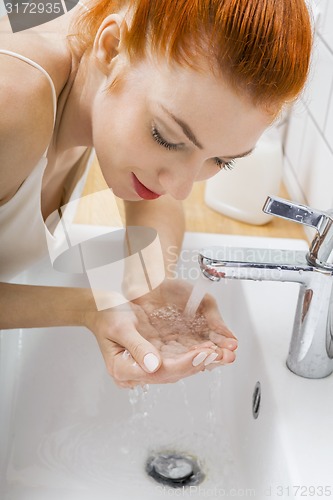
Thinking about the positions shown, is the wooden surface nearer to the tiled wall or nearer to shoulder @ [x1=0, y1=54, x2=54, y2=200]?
the tiled wall

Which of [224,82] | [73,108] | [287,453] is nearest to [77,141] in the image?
[73,108]

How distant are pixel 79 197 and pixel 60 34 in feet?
1.29

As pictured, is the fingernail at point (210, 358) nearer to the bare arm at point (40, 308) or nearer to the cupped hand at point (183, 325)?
the cupped hand at point (183, 325)

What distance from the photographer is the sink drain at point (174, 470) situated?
0.84 m

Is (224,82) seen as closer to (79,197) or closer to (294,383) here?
(294,383)

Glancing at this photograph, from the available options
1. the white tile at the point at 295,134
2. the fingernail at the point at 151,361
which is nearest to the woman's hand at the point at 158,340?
the fingernail at the point at 151,361

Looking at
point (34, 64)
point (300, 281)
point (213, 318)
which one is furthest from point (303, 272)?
point (34, 64)

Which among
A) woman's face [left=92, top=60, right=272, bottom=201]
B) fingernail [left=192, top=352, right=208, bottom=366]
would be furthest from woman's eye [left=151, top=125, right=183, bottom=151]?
fingernail [left=192, top=352, right=208, bottom=366]

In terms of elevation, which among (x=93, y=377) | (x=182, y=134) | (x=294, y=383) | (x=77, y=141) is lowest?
(x=93, y=377)

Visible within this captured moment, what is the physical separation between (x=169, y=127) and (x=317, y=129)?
1.68ft

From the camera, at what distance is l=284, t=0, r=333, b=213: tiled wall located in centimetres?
109

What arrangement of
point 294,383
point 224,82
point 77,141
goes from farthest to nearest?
point 77,141
point 294,383
point 224,82

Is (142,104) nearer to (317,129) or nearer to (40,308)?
(40,308)

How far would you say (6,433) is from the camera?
90 cm
